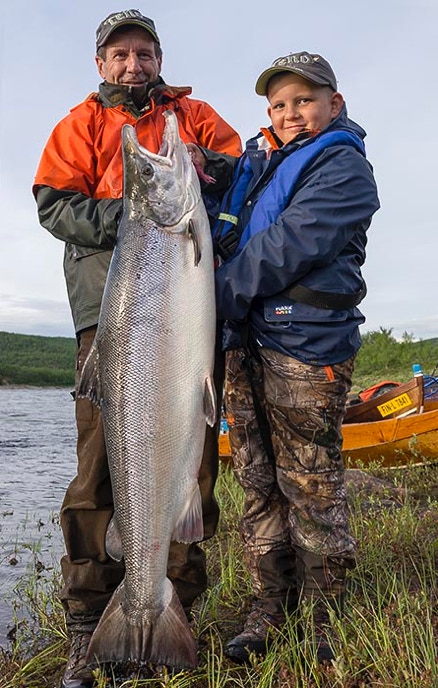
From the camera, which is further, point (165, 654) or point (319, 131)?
point (319, 131)

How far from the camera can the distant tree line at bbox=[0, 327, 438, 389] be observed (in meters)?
20.0

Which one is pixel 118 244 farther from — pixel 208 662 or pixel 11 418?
pixel 11 418

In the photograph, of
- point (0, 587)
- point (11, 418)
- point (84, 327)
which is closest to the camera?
point (84, 327)

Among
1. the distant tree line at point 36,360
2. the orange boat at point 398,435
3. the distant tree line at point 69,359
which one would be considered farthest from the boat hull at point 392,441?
Answer: the distant tree line at point 36,360

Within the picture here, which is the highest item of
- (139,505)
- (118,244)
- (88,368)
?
(118,244)

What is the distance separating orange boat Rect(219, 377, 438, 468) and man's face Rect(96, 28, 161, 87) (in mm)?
5173

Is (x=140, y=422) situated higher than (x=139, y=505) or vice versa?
(x=140, y=422)

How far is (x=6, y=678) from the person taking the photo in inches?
153

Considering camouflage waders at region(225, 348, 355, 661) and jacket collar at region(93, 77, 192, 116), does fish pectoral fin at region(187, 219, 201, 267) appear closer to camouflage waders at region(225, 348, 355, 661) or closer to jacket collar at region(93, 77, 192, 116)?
camouflage waders at region(225, 348, 355, 661)

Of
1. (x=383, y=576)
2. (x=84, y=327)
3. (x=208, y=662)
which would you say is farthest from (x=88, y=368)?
(x=383, y=576)

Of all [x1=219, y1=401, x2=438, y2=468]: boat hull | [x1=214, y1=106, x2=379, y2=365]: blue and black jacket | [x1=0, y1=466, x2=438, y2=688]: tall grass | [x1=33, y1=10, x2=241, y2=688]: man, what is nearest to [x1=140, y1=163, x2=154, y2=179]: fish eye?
[x1=33, y1=10, x2=241, y2=688]: man

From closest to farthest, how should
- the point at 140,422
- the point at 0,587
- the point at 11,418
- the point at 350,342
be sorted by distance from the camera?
the point at 140,422
the point at 350,342
the point at 0,587
the point at 11,418

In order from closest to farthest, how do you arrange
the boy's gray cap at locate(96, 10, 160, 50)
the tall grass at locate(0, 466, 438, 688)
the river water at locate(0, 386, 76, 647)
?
the tall grass at locate(0, 466, 438, 688)
the boy's gray cap at locate(96, 10, 160, 50)
the river water at locate(0, 386, 76, 647)

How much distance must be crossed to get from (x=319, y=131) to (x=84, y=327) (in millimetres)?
1622
